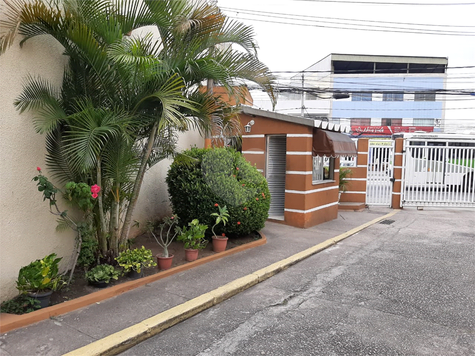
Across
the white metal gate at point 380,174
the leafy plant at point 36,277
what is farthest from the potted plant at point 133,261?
the white metal gate at point 380,174

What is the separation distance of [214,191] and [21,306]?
11.9 ft

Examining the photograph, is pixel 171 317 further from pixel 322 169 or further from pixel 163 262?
pixel 322 169

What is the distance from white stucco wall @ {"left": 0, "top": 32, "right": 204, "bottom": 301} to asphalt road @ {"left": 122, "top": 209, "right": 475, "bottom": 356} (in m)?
2.05

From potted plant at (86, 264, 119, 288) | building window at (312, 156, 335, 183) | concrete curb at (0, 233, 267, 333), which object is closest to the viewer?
concrete curb at (0, 233, 267, 333)

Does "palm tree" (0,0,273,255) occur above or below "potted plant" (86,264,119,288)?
above

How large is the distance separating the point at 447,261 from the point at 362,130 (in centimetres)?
3578

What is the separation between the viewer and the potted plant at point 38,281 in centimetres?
422

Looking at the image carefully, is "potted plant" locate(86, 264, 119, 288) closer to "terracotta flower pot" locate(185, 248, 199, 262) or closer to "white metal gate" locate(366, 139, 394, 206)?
"terracotta flower pot" locate(185, 248, 199, 262)

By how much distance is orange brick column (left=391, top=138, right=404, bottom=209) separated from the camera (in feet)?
44.1

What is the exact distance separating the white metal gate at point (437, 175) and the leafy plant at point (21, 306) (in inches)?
495

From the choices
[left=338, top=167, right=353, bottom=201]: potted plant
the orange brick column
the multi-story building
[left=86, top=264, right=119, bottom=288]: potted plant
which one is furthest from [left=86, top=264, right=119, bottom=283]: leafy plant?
the multi-story building

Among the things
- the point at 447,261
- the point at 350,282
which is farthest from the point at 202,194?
the point at 447,261

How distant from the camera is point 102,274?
4902mm

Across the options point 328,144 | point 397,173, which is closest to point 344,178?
point 397,173
